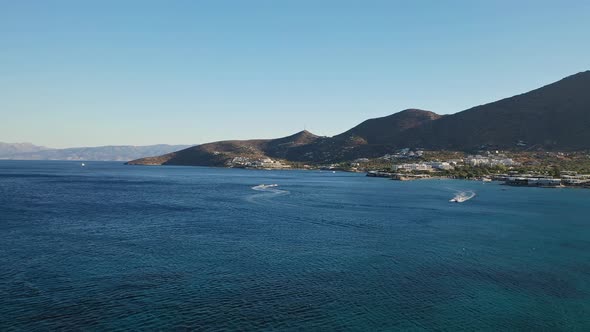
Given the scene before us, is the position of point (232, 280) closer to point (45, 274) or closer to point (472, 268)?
point (45, 274)

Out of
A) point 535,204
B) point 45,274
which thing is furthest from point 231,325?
point 535,204

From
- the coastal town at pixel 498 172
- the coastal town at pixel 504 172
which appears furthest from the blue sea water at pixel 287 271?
the coastal town at pixel 504 172

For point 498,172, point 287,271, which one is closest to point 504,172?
point 498,172

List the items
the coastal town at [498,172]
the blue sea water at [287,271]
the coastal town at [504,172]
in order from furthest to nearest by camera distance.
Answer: the coastal town at [504,172] < the coastal town at [498,172] < the blue sea water at [287,271]

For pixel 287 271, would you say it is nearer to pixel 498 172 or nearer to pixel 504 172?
pixel 504 172

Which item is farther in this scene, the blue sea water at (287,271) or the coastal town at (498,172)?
the coastal town at (498,172)

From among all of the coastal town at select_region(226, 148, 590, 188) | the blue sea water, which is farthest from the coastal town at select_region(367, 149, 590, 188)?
the blue sea water

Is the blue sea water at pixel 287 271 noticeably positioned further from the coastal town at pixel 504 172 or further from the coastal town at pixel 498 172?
the coastal town at pixel 504 172

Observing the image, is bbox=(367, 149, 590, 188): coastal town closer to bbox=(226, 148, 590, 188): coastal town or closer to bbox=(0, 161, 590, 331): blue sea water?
bbox=(226, 148, 590, 188): coastal town

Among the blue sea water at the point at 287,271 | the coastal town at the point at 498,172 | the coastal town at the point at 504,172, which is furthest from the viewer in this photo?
the coastal town at the point at 504,172
